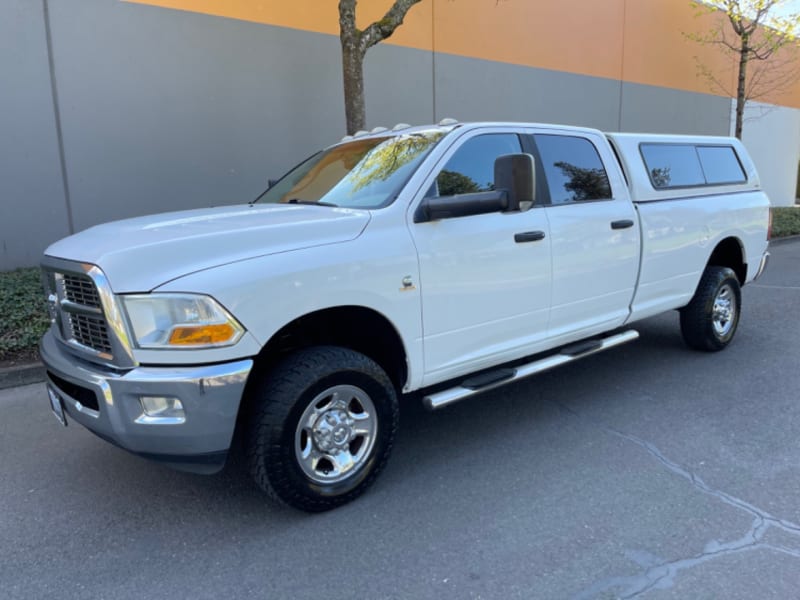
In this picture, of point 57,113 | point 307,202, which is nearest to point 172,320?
point 307,202

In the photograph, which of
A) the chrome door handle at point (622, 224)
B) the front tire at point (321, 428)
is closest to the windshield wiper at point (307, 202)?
the front tire at point (321, 428)

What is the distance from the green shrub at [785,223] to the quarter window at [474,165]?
13.5 meters

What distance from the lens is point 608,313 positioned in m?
4.69

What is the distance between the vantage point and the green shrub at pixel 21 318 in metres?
5.50

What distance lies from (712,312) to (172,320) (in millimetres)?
4932

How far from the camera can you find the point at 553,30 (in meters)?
13.4

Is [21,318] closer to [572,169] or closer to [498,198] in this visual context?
[498,198]

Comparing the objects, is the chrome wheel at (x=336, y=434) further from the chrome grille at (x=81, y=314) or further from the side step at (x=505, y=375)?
the chrome grille at (x=81, y=314)

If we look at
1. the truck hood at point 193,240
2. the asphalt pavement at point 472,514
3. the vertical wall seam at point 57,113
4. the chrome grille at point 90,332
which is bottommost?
the asphalt pavement at point 472,514

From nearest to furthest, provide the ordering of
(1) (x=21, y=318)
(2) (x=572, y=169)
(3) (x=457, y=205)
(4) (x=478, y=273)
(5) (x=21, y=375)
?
(3) (x=457, y=205), (4) (x=478, y=273), (2) (x=572, y=169), (5) (x=21, y=375), (1) (x=21, y=318)

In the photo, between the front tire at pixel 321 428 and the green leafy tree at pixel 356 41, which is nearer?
the front tire at pixel 321 428

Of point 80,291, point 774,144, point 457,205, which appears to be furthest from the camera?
point 774,144

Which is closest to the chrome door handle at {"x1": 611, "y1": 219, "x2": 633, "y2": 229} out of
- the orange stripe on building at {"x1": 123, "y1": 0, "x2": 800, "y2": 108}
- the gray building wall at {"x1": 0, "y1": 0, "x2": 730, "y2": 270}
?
the gray building wall at {"x1": 0, "y1": 0, "x2": 730, "y2": 270}

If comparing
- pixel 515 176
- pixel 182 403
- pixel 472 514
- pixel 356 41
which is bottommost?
pixel 472 514
